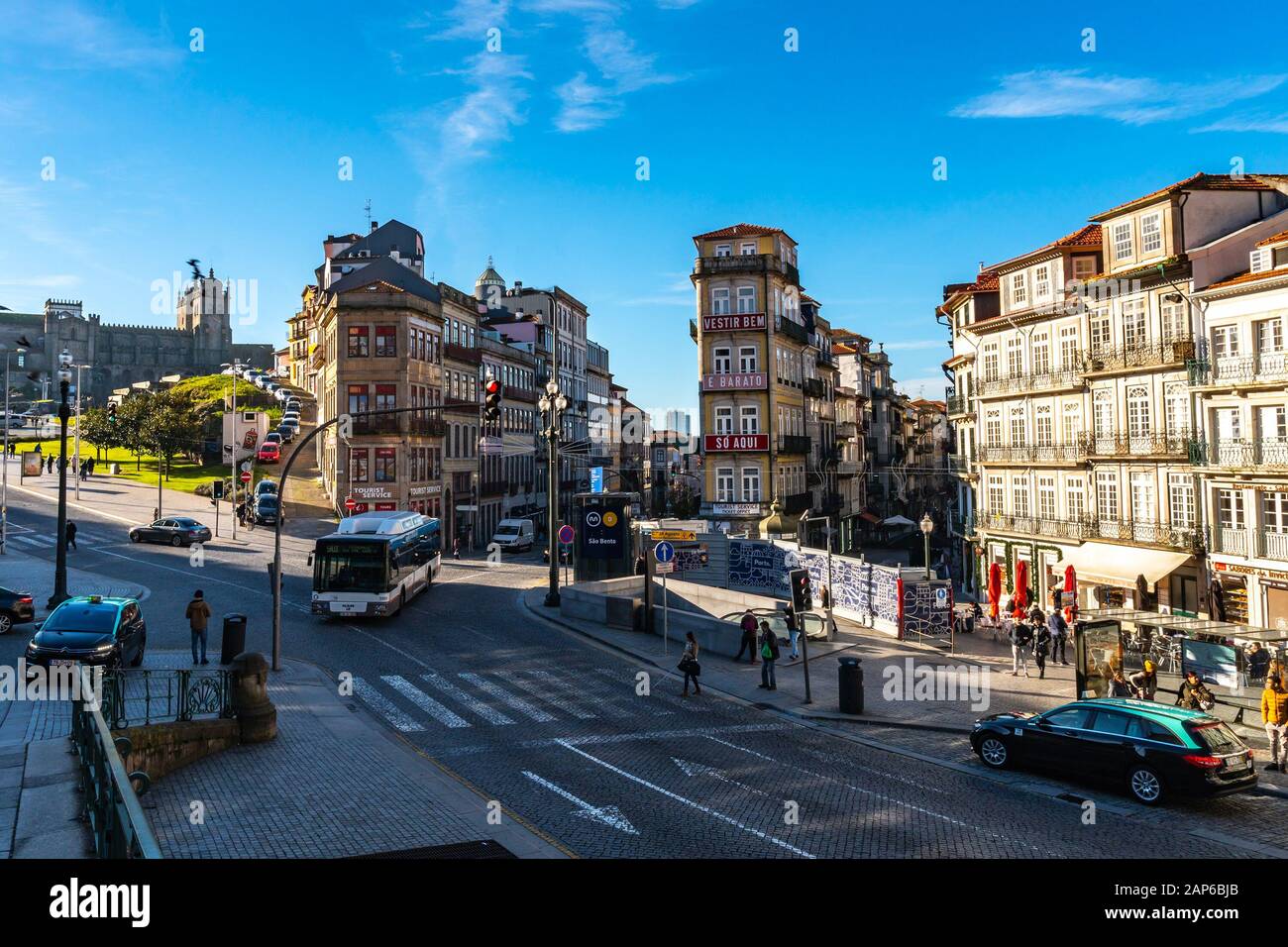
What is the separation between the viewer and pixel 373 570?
28.2 metres

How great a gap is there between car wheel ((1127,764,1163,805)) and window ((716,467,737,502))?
3682cm

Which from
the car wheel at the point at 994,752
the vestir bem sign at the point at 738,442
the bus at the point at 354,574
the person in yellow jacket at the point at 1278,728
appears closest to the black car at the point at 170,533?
the bus at the point at 354,574

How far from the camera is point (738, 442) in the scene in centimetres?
5031

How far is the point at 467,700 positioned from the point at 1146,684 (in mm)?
15054

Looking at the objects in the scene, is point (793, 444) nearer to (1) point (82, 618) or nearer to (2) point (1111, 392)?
(2) point (1111, 392)

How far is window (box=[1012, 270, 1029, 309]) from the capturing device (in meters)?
40.9

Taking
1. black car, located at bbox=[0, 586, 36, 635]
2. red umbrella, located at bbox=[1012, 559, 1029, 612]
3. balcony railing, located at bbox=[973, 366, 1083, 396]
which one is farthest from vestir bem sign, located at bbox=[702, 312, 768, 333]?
black car, located at bbox=[0, 586, 36, 635]

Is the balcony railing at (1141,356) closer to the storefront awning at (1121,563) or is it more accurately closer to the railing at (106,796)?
the storefront awning at (1121,563)

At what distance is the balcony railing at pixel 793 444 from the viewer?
51.1 metres

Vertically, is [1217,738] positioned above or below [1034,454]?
below

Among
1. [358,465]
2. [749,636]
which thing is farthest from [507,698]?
[358,465]

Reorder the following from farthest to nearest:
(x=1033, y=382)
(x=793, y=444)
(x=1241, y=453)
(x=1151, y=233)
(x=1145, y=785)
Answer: (x=793, y=444) → (x=1033, y=382) → (x=1151, y=233) → (x=1241, y=453) → (x=1145, y=785)
